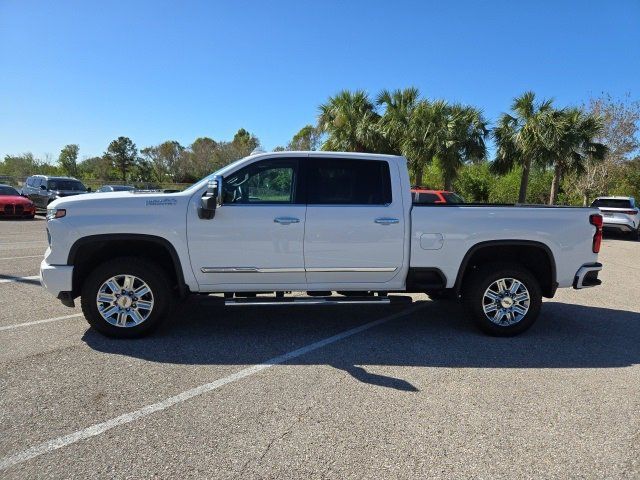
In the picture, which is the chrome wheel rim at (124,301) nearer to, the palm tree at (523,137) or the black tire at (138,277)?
the black tire at (138,277)

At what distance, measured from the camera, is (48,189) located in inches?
782

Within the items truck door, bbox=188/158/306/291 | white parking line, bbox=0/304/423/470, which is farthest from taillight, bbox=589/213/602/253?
truck door, bbox=188/158/306/291

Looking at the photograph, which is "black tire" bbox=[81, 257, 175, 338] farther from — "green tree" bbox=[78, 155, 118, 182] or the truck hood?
"green tree" bbox=[78, 155, 118, 182]

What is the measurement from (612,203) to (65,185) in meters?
23.6

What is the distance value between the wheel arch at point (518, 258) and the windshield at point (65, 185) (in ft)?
66.1

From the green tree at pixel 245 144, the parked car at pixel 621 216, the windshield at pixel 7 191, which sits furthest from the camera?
the green tree at pixel 245 144

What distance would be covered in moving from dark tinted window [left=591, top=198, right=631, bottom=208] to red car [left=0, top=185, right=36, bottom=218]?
22.9 meters

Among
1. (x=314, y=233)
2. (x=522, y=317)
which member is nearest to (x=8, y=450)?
(x=314, y=233)

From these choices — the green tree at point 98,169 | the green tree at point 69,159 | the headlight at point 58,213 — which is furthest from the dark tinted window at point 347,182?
the green tree at point 69,159

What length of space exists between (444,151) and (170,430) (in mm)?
20572

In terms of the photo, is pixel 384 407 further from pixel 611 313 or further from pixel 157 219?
pixel 611 313

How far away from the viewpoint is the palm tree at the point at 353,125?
78.6ft

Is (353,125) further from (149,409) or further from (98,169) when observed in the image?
(98,169)

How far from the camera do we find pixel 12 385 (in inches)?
139
